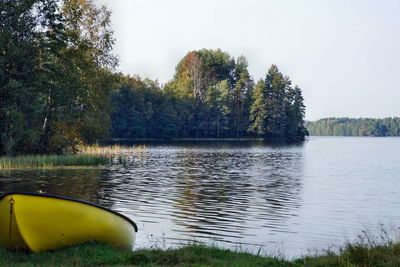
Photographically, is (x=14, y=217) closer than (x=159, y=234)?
Yes

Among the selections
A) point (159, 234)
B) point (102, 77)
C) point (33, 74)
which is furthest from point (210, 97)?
point (159, 234)

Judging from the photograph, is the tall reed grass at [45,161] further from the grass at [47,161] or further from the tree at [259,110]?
the tree at [259,110]

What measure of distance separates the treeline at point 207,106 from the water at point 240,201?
6599 centimetres

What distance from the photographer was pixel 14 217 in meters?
9.16

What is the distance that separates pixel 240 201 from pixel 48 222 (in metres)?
12.9

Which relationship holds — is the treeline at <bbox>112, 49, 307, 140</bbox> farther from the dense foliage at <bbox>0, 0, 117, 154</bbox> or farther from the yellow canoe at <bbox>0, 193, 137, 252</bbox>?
the yellow canoe at <bbox>0, 193, 137, 252</bbox>

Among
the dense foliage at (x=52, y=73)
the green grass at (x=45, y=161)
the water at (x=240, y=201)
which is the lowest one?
the water at (x=240, y=201)

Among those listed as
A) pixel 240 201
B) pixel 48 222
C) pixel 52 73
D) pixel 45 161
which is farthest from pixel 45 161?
pixel 48 222

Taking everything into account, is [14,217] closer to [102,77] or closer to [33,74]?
[33,74]

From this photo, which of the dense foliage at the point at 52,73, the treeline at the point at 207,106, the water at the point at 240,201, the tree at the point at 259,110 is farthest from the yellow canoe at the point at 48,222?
the tree at the point at 259,110

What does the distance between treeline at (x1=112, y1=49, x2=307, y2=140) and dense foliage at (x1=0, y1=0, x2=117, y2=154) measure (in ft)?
171

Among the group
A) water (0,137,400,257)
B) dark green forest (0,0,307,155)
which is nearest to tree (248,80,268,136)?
dark green forest (0,0,307,155)

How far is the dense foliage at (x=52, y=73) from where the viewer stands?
114 ft

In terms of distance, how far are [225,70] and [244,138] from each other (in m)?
21.9
